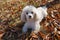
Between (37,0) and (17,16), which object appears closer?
(17,16)

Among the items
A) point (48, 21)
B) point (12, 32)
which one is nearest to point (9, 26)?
point (12, 32)

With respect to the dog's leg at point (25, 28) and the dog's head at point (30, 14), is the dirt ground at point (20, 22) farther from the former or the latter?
the dog's head at point (30, 14)

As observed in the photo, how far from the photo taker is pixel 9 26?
5020 mm

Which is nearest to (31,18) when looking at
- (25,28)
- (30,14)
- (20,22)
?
Result: (30,14)

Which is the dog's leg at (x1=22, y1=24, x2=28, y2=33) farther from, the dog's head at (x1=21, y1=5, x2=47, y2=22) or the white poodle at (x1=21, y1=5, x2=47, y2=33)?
the dog's head at (x1=21, y1=5, x2=47, y2=22)

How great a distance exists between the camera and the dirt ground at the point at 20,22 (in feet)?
15.2

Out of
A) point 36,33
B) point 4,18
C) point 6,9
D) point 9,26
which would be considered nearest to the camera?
point 36,33

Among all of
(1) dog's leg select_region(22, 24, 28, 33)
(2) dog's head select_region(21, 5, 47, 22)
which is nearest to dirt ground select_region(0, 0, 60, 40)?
(1) dog's leg select_region(22, 24, 28, 33)

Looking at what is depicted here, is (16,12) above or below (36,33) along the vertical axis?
above

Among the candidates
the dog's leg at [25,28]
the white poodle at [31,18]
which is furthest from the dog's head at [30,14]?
the dog's leg at [25,28]

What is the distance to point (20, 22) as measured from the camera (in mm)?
5160

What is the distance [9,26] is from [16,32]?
0.30 meters

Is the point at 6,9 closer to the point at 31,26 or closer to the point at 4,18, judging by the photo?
the point at 4,18

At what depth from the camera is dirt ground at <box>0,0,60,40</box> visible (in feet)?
15.2
